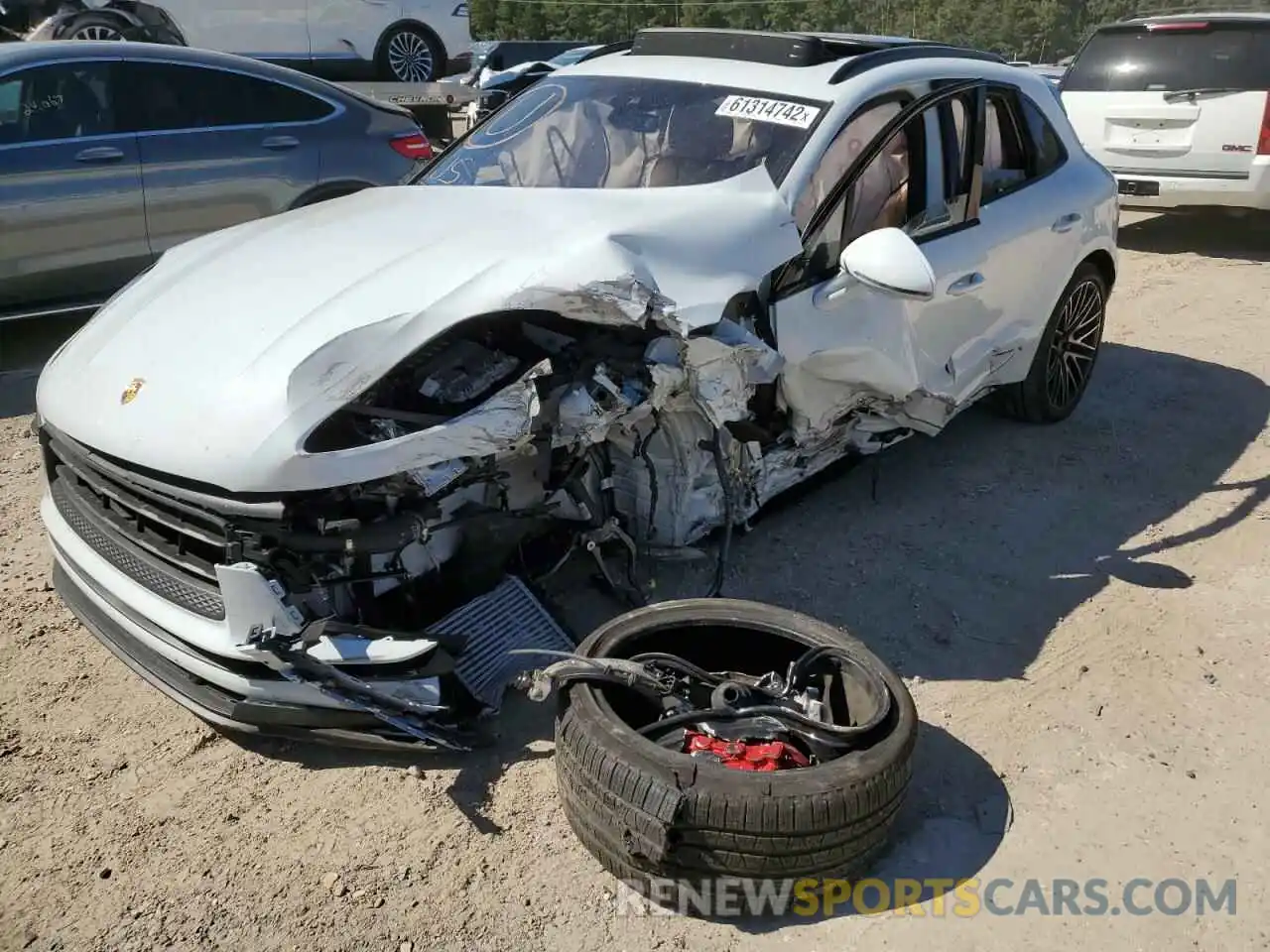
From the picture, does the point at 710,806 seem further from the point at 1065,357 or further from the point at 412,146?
the point at 412,146

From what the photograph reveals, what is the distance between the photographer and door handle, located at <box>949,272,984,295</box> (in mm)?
4336

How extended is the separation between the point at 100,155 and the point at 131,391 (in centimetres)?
374

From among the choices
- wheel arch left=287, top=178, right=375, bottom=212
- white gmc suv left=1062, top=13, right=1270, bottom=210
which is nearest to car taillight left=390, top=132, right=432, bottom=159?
wheel arch left=287, top=178, right=375, bottom=212

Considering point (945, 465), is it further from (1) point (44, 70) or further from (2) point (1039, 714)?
(1) point (44, 70)

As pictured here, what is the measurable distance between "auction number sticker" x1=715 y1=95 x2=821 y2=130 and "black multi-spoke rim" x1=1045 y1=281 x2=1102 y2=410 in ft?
6.64

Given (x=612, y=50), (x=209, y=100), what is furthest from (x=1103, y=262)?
(x=209, y=100)

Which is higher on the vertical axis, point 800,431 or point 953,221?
point 953,221

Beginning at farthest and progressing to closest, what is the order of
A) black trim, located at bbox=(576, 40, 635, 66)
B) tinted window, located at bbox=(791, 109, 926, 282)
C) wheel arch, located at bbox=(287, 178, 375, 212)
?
wheel arch, located at bbox=(287, 178, 375, 212)
black trim, located at bbox=(576, 40, 635, 66)
tinted window, located at bbox=(791, 109, 926, 282)

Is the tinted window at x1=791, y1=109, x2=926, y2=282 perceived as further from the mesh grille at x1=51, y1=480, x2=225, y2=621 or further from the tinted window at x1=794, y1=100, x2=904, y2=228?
the mesh grille at x1=51, y1=480, x2=225, y2=621

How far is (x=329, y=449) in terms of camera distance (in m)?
2.76

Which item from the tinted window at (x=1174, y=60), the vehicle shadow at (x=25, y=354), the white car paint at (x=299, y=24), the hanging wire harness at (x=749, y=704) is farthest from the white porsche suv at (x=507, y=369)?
the white car paint at (x=299, y=24)

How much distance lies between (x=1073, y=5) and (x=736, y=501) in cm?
4424

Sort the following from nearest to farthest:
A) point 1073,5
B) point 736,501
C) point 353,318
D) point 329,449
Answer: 1. point 329,449
2. point 353,318
3. point 736,501
4. point 1073,5

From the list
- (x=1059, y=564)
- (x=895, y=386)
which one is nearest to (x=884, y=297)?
(x=895, y=386)
